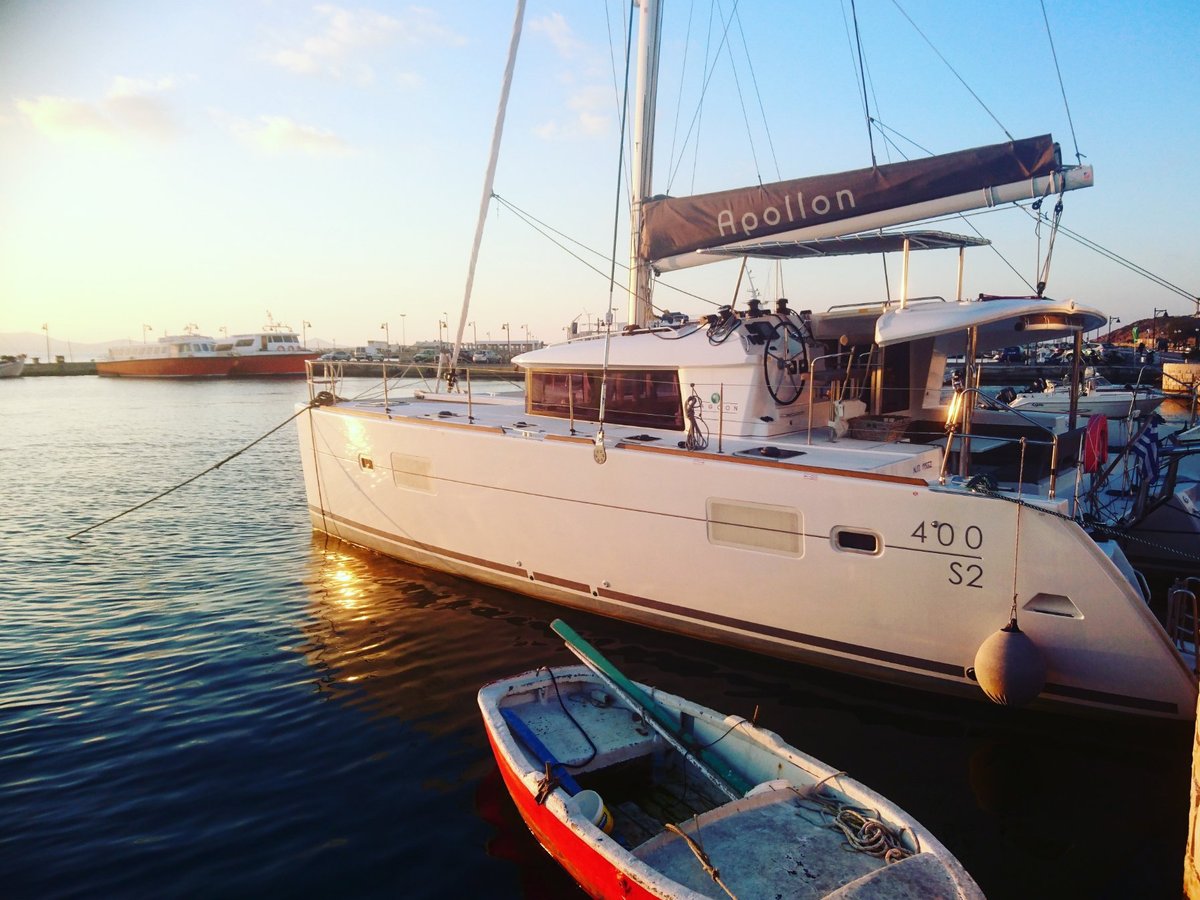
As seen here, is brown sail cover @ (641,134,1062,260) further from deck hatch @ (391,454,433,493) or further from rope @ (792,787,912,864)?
rope @ (792,787,912,864)

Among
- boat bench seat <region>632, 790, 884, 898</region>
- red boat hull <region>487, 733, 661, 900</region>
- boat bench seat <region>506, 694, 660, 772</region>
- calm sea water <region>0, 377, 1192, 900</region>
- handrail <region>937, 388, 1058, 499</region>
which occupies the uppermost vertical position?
handrail <region>937, 388, 1058, 499</region>

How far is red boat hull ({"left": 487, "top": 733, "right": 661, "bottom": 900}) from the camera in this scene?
12.7 ft

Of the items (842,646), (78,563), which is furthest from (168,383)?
(842,646)

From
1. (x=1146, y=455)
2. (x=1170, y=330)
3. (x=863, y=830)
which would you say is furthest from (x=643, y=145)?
(x=1170, y=330)

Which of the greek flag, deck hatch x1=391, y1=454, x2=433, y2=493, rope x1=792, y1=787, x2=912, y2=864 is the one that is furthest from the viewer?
deck hatch x1=391, y1=454, x2=433, y2=493

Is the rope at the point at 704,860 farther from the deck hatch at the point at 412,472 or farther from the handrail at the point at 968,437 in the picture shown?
the deck hatch at the point at 412,472

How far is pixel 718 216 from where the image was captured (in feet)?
29.2

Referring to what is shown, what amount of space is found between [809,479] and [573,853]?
149 inches

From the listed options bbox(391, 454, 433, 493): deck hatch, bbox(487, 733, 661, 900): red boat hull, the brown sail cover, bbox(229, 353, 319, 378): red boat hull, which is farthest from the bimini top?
bbox(229, 353, 319, 378): red boat hull

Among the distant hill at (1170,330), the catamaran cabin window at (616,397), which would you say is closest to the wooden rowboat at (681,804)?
the catamaran cabin window at (616,397)

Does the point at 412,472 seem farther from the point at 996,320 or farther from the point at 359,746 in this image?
the point at 996,320

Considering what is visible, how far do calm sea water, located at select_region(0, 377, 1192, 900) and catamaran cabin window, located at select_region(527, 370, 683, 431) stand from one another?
2611 mm

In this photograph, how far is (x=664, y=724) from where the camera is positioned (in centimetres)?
524

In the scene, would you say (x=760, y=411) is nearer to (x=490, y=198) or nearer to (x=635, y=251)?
(x=635, y=251)
